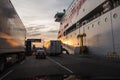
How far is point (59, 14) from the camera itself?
96.2 meters

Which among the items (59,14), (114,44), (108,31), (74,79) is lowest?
(74,79)

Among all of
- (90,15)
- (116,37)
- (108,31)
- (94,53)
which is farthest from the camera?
(90,15)

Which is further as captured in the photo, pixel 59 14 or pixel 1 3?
pixel 59 14

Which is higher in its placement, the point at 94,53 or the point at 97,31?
the point at 97,31

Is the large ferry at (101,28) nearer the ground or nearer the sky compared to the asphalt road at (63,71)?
nearer the sky

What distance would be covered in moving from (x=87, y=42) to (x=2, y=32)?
36.0 metres

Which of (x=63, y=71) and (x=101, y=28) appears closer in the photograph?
(x=63, y=71)

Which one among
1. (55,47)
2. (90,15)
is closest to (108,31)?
(90,15)

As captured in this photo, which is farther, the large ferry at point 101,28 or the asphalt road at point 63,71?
the large ferry at point 101,28

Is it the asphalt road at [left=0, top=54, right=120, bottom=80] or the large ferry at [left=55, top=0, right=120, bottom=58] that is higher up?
the large ferry at [left=55, top=0, right=120, bottom=58]

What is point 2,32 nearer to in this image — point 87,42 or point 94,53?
point 94,53

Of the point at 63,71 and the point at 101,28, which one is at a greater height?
the point at 101,28

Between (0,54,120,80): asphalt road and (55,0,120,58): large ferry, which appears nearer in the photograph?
(0,54,120,80): asphalt road

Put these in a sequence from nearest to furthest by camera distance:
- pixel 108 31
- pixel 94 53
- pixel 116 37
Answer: pixel 116 37, pixel 108 31, pixel 94 53
